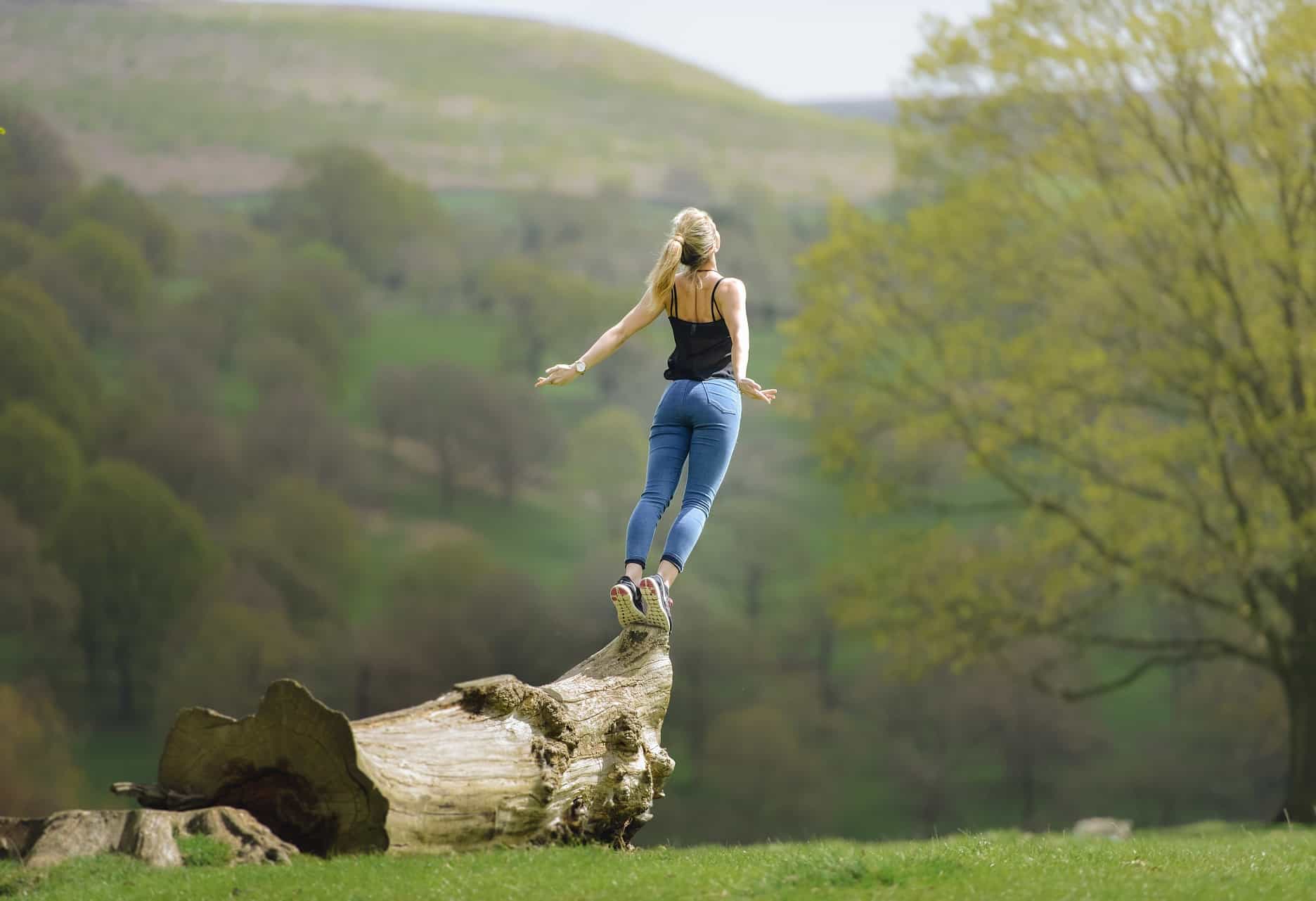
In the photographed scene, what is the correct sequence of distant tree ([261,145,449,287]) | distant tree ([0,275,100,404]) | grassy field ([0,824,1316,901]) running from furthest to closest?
1. distant tree ([261,145,449,287])
2. distant tree ([0,275,100,404])
3. grassy field ([0,824,1316,901])

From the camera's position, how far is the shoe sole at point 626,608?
332 inches

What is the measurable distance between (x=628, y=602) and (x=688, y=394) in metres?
1.51

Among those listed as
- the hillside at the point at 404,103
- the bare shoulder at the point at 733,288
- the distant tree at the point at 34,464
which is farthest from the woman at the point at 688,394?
the hillside at the point at 404,103

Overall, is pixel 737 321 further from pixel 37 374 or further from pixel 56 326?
pixel 56 326

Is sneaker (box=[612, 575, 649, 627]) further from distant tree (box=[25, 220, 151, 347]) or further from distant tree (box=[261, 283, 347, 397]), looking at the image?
distant tree (box=[25, 220, 151, 347])

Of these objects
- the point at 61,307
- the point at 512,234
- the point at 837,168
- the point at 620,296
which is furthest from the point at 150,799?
the point at 837,168

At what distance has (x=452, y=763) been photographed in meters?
8.30

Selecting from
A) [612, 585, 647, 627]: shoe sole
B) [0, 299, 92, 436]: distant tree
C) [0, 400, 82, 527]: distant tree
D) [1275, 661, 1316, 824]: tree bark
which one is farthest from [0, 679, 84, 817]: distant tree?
[1275, 661, 1316, 824]: tree bark

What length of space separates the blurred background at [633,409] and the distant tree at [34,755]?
12 centimetres

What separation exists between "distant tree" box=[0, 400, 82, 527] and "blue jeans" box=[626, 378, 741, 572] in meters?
24.8

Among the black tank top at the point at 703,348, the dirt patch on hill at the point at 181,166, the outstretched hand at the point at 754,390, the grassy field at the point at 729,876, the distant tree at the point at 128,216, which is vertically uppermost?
the dirt patch on hill at the point at 181,166

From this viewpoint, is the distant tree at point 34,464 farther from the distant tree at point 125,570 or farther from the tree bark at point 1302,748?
the tree bark at point 1302,748

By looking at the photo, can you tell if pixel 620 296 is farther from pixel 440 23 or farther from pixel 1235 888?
pixel 1235 888

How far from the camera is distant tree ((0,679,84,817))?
2447cm
